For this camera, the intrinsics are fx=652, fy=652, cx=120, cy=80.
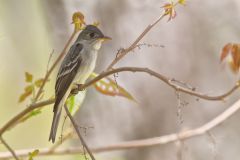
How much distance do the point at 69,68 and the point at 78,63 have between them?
0.11m

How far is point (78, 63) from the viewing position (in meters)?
4.11

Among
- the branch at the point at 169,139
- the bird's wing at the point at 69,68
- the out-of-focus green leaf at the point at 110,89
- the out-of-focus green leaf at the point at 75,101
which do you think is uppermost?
the bird's wing at the point at 69,68

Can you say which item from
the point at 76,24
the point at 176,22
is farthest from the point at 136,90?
the point at 76,24

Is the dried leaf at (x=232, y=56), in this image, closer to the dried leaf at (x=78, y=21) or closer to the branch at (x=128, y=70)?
the branch at (x=128, y=70)

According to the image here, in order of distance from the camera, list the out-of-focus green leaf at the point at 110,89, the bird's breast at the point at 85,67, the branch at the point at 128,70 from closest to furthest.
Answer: the branch at the point at 128,70 → the out-of-focus green leaf at the point at 110,89 → the bird's breast at the point at 85,67

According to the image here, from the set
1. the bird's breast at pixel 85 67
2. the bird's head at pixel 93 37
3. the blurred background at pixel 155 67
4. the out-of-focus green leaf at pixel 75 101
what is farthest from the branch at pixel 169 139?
the blurred background at pixel 155 67

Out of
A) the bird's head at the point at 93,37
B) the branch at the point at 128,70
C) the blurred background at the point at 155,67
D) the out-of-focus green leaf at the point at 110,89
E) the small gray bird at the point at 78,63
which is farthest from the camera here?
the blurred background at the point at 155,67

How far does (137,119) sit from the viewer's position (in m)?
5.39

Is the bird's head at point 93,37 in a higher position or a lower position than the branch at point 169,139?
higher

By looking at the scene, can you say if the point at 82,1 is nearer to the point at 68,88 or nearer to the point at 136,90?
the point at 136,90

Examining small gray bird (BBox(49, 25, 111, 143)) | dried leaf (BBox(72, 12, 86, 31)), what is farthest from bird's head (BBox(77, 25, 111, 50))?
dried leaf (BBox(72, 12, 86, 31))

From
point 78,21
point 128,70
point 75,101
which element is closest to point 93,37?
point 75,101

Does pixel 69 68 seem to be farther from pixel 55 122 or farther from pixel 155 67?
pixel 155 67

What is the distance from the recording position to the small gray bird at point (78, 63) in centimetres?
366
